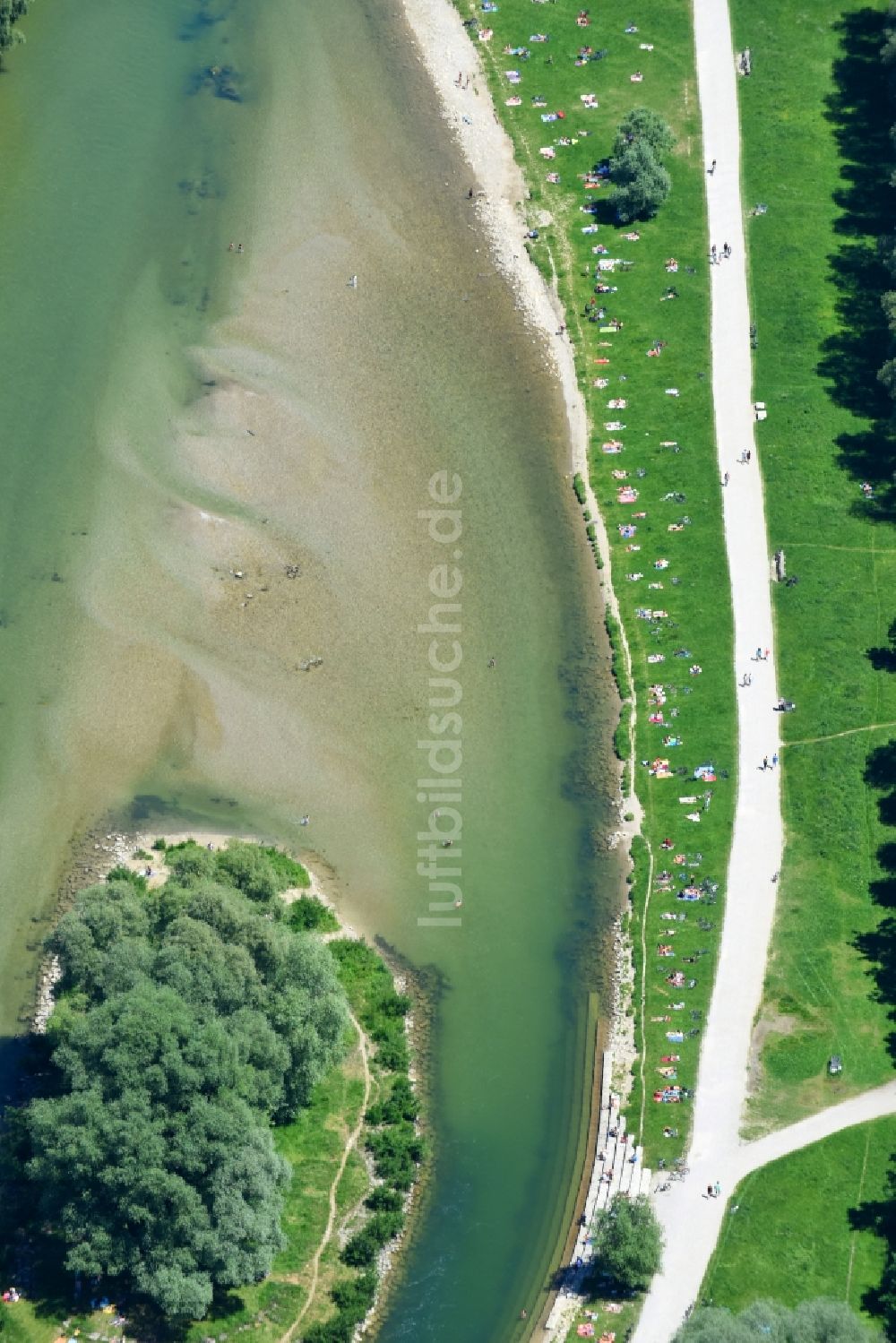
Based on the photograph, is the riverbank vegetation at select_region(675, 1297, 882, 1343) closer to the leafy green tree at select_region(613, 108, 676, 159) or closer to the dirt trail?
the dirt trail

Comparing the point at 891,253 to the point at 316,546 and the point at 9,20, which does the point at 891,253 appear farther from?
the point at 9,20

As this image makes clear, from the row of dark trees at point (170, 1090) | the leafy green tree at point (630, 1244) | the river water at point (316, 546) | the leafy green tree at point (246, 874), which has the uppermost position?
the river water at point (316, 546)

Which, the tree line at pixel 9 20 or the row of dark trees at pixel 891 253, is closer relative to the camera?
the row of dark trees at pixel 891 253

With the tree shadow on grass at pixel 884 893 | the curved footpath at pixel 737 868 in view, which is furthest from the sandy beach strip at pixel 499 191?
the tree shadow on grass at pixel 884 893

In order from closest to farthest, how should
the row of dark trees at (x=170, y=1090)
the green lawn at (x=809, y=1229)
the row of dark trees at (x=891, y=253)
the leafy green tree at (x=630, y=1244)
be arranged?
the row of dark trees at (x=170, y=1090) → the leafy green tree at (x=630, y=1244) → the green lawn at (x=809, y=1229) → the row of dark trees at (x=891, y=253)

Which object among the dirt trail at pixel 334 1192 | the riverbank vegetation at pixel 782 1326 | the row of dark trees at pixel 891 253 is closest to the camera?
the riverbank vegetation at pixel 782 1326

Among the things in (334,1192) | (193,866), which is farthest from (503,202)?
(334,1192)

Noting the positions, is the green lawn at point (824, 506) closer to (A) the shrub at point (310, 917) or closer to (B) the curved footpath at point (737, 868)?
(B) the curved footpath at point (737, 868)
